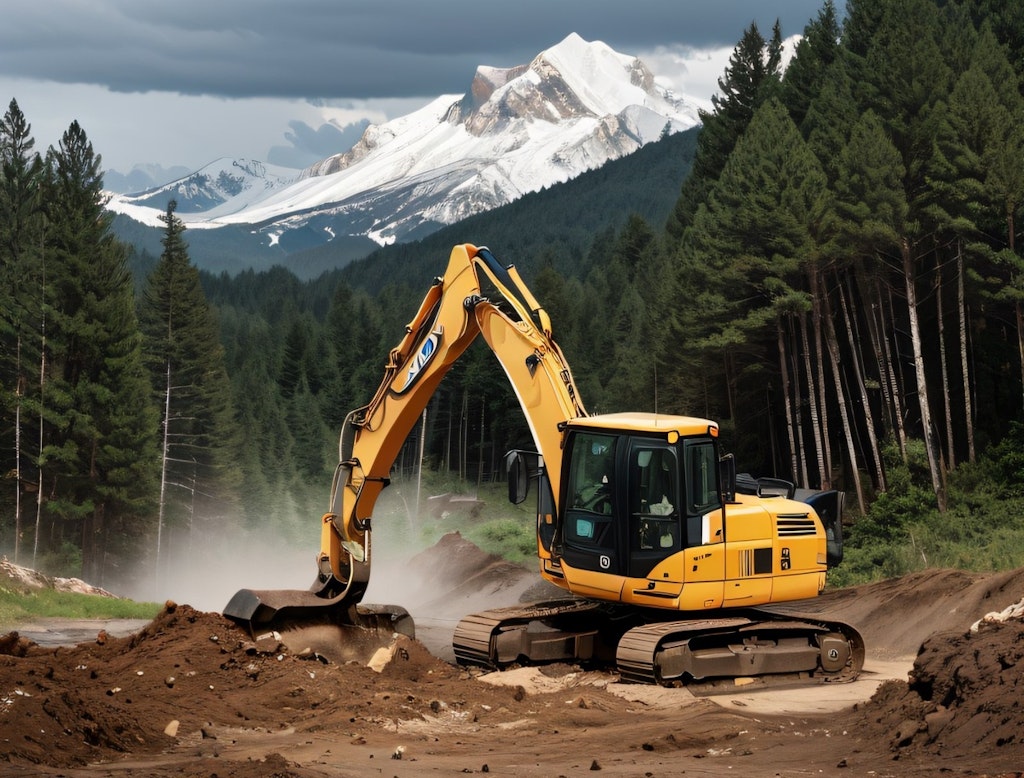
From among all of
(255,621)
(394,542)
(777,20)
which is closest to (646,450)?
(255,621)

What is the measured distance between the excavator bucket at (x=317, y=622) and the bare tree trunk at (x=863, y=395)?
26298mm

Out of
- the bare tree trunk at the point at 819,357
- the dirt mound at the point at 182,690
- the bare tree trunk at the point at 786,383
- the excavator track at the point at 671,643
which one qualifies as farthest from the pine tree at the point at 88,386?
the excavator track at the point at 671,643

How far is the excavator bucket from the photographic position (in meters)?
15.2

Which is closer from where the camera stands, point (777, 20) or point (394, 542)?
point (394, 542)

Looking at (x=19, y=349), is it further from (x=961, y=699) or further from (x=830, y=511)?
(x=961, y=699)

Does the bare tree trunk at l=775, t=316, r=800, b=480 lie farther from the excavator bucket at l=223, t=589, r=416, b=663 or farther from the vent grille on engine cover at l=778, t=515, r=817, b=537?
the excavator bucket at l=223, t=589, r=416, b=663

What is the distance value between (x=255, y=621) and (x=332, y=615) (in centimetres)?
115

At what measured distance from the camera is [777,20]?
204ft

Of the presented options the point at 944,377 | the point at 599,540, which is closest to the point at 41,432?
the point at 944,377

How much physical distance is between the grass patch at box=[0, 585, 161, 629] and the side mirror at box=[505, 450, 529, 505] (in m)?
12.4

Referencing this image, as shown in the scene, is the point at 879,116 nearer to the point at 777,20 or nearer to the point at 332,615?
the point at 777,20

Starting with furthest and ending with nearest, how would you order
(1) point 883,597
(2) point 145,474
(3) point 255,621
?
(2) point 145,474 < (1) point 883,597 < (3) point 255,621

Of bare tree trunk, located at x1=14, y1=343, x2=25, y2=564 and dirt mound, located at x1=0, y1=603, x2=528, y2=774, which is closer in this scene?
dirt mound, located at x1=0, y1=603, x2=528, y2=774

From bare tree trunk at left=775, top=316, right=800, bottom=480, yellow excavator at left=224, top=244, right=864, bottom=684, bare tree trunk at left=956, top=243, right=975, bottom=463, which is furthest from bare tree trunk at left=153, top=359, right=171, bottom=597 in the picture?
yellow excavator at left=224, top=244, right=864, bottom=684
